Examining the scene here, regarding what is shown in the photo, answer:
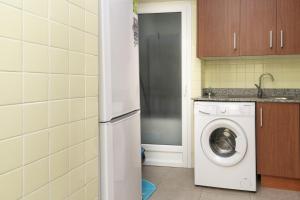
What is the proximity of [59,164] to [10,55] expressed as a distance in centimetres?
48

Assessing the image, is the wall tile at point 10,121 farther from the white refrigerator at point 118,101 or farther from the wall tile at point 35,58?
the white refrigerator at point 118,101

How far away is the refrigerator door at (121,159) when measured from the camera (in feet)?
5.05

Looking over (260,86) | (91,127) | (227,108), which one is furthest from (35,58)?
(260,86)

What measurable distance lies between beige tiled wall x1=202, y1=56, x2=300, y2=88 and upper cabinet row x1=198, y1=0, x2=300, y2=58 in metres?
0.38

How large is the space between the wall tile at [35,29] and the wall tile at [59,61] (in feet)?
0.21

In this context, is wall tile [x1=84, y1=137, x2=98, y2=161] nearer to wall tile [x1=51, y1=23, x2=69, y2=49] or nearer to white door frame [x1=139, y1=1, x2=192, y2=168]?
wall tile [x1=51, y1=23, x2=69, y2=49]

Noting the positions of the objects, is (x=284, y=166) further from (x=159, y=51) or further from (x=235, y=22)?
(x=159, y=51)

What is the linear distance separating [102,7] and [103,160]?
80 cm

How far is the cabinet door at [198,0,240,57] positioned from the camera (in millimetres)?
3100

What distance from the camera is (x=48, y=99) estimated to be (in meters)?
1.07

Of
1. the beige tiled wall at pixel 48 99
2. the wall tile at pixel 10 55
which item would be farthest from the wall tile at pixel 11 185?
the wall tile at pixel 10 55

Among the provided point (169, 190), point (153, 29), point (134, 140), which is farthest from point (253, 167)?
point (153, 29)

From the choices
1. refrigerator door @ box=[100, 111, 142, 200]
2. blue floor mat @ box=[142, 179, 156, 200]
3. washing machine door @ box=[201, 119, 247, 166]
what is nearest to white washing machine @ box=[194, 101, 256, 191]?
washing machine door @ box=[201, 119, 247, 166]

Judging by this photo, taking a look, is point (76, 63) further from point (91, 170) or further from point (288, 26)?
point (288, 26)
